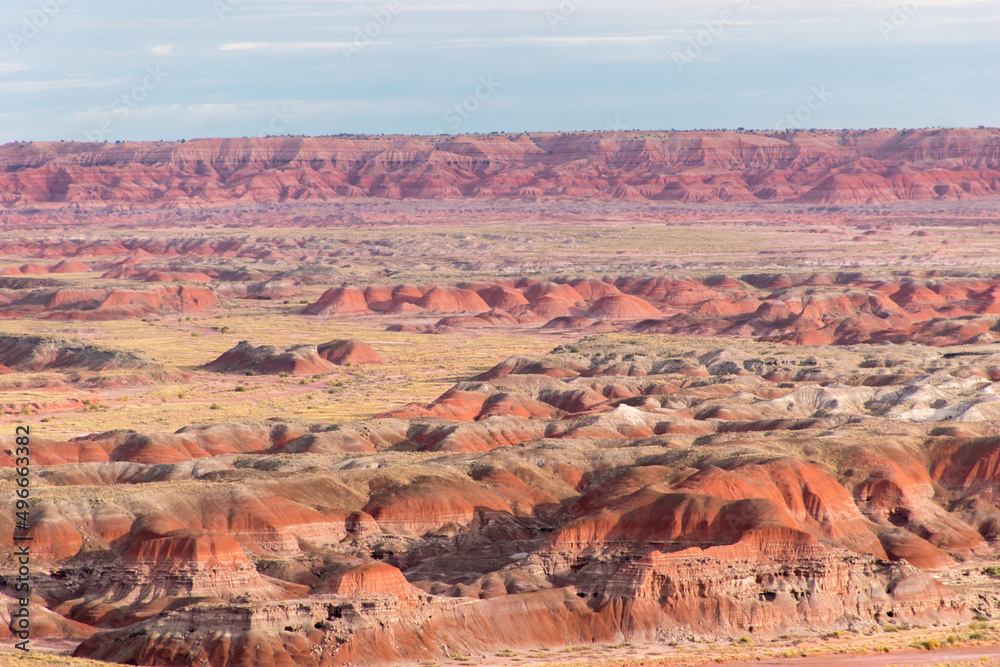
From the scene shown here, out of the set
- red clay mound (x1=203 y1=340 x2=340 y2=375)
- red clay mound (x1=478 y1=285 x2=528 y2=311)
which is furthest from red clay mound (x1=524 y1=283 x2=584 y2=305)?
red clay mound (x1=203 y1=340 x2=340 y2=375)

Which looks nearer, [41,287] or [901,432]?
[901,432]

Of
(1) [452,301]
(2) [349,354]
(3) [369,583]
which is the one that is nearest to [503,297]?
(1) [452,301]

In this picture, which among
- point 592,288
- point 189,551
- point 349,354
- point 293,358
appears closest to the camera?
point 189,551

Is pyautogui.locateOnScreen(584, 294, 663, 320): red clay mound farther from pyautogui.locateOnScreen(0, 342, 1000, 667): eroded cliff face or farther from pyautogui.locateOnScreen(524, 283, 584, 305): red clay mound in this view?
pyautogui.locateOnScreen(0, 342, 1000, 667): eroded cliff face

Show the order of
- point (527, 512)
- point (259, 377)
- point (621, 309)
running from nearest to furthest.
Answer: point (527, 512)
point (259, 377)
point (621, 309)

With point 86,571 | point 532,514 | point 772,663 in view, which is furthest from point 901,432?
point 86,571

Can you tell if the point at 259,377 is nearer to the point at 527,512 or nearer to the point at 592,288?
the point at 527,512

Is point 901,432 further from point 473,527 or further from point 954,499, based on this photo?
point 473,527
